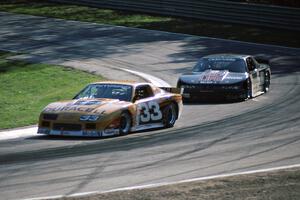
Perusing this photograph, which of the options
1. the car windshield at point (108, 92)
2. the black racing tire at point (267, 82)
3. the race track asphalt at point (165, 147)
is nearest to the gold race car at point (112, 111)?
the car windshield at point (108, 92)

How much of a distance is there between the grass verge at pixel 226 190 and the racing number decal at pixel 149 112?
6.65 m

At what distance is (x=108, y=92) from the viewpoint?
16.6 meters

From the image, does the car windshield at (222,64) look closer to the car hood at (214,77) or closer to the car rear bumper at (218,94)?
the car hood at (214,77)

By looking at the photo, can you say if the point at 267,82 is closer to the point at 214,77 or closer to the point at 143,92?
the point at 214,77

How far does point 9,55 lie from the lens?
28.4 m

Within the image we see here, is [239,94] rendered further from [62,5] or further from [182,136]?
[62,5]

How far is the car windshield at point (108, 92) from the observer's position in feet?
54.0

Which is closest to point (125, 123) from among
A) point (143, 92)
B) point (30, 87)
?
point (143, 92)

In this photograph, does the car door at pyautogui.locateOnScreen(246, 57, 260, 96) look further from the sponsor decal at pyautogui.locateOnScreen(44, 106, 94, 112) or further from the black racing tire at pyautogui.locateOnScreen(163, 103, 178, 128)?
the sponsor decal at pyautogui.locateOnScreen(44, 106, 94, 112)

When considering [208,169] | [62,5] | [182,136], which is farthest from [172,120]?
[62,5]

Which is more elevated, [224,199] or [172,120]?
[224,199]

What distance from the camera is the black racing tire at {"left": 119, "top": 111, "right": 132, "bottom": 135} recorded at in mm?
15492

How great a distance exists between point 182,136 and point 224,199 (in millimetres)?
6770

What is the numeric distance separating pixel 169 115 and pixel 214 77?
505 centimetres
